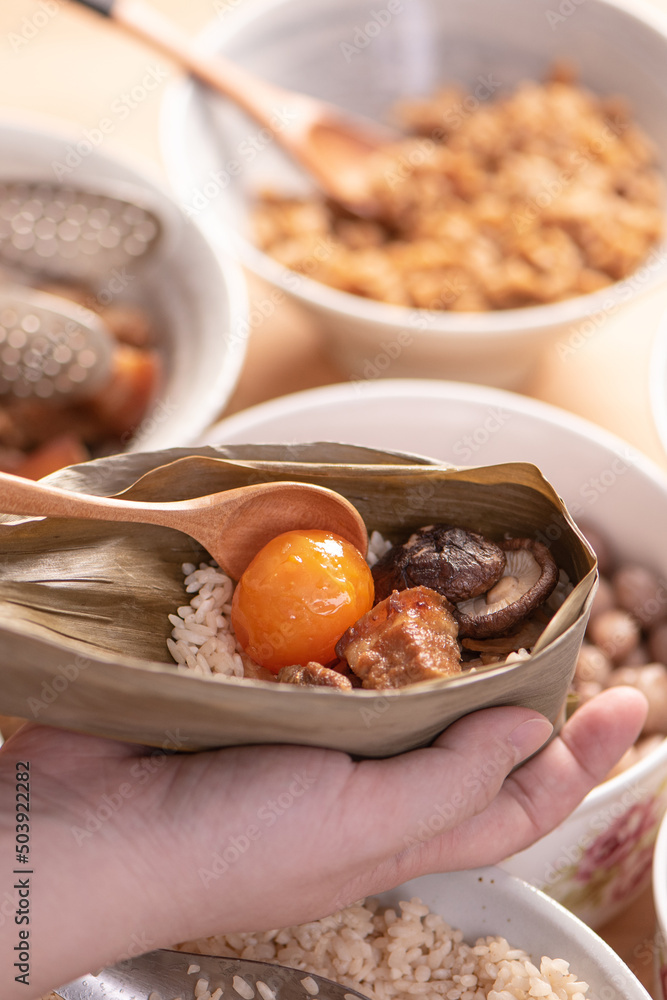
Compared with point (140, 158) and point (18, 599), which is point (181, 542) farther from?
point (140, 158)

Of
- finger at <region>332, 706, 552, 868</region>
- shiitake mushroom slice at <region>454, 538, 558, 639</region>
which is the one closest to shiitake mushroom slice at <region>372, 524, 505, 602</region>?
shiitake mushroom slice at <region>454, 538, 558, 639</region>

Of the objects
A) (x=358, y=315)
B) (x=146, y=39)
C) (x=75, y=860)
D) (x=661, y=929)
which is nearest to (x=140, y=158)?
(x=146, y=39)

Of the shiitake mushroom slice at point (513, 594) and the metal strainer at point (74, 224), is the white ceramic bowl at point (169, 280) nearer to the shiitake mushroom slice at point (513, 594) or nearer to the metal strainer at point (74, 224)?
the metal strainer at point (74, 224)

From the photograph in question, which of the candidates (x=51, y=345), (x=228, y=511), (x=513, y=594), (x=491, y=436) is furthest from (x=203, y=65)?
(x=513, y=594)

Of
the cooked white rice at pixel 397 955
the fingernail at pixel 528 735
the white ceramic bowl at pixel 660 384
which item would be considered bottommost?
the cooked white rice at pixel 397 955

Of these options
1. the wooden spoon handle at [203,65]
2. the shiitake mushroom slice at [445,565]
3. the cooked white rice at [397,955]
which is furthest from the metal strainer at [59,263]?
the cooked white rice at [397,955]

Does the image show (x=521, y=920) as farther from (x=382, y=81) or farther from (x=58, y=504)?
(x=382, y=81)
